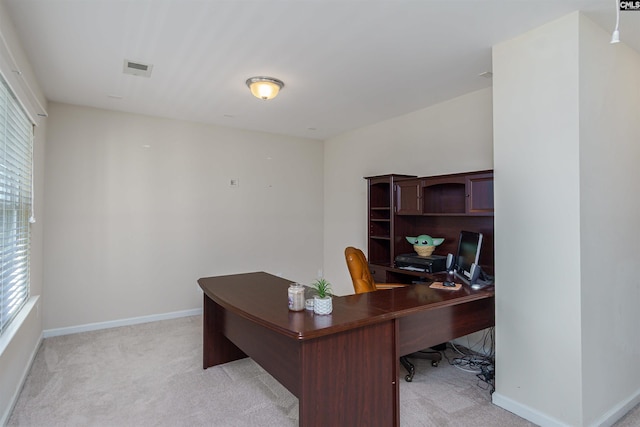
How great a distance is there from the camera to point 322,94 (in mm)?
3475

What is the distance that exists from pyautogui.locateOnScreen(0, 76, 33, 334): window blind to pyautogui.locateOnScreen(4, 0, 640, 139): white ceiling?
0.54m

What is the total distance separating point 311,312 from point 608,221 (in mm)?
1970

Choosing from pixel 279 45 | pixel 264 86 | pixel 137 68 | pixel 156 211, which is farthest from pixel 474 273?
pixel 156 211

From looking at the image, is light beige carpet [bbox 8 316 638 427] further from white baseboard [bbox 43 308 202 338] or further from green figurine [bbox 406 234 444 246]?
green figurine [bbox 406 234 444 246]

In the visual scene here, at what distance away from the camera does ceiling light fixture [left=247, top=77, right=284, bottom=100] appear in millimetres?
3039

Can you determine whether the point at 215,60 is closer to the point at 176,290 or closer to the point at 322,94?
the point at 322,94

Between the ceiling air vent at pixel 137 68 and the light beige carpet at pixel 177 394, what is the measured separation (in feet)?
8.23

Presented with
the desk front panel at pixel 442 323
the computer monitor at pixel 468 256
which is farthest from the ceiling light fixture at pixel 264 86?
the desk front panel at pixel 442 323

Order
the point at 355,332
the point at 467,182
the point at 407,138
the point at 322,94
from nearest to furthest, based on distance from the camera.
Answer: the point at 355,332
the point at 467,182
the point at 322,94
the point at 407,138

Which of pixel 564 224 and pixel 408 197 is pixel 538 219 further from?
pixel 408 197

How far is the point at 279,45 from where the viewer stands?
2471 millimetres

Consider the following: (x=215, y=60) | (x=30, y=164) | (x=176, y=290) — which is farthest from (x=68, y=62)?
(x=176, y=290)

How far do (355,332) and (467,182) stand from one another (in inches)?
70.5

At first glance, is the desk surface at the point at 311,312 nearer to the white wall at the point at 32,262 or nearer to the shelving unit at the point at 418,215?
the shelving unit at the point at 418,215
